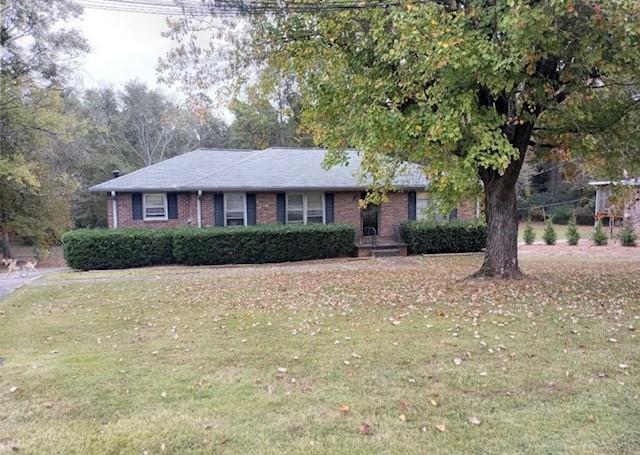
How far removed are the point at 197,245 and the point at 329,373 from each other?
1169 cm

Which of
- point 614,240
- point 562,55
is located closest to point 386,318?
point 562,55

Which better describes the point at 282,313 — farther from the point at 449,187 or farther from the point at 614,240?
the point at 614,240

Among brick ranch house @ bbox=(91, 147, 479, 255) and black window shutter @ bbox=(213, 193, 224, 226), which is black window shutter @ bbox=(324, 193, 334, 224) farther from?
black window shutter @ bbox=(213, 193, 224, 226)

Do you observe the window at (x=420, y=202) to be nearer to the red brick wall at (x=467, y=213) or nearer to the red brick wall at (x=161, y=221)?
the red brick wall at (x=467, y=213)

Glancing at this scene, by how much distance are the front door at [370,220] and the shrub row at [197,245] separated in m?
2.17

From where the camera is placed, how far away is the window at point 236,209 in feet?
56.1

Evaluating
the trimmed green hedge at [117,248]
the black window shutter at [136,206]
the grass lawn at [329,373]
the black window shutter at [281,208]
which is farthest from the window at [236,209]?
the grass lawn at [329,373]

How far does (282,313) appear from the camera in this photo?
23.2ft

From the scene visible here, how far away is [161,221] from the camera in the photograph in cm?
1666

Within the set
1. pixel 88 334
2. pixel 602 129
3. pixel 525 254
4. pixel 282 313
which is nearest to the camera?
pixel 88 334

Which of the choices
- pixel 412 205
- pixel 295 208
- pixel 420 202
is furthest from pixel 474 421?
pixel 420 202

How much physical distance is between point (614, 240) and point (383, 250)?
12.5 metres

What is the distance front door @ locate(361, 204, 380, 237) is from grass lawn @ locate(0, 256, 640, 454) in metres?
10.1

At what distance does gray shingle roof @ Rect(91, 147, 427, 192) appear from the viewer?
16391 millimetres
